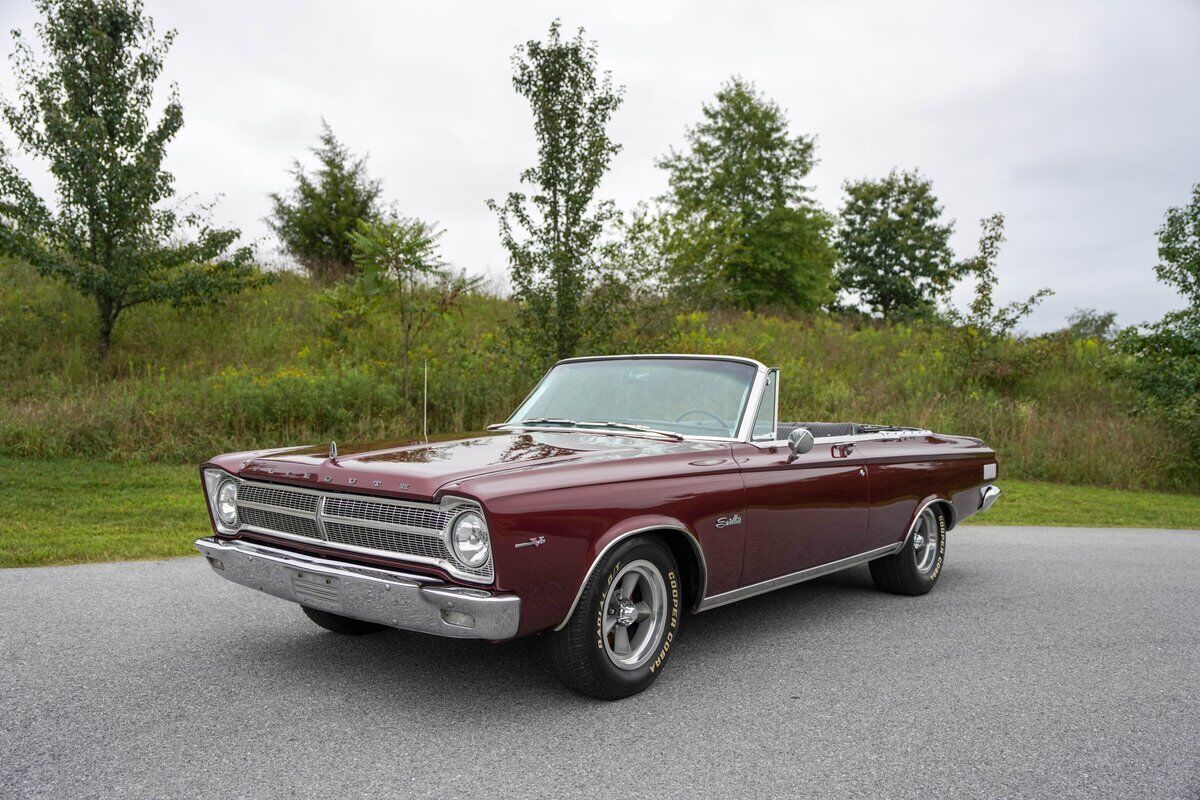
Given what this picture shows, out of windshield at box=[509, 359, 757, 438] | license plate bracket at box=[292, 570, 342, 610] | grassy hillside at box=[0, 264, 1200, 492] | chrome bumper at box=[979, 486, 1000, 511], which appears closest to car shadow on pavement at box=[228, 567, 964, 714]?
license plate bracket at box=[292, 570, 342, 610]

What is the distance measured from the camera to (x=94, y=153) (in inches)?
530

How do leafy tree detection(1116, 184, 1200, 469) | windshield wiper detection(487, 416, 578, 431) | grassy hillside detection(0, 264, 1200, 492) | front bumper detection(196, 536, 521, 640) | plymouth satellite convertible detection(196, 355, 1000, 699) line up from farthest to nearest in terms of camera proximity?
leafy tree detection(1116, 184, 1200, 469), grassy hillside detection(0, 264, 1200, 492), windshield wiper detection(487, 416, 578, 431), plymouth satellite convertible detection(196, 355, 1000, 699), front bumper detection(196, 536, 521, 640)

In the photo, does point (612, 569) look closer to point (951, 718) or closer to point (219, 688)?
point (951, 718)

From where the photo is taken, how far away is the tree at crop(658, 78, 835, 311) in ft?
103

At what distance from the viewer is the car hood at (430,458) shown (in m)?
3.63

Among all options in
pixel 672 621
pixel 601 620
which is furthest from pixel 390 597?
pixel 672 621

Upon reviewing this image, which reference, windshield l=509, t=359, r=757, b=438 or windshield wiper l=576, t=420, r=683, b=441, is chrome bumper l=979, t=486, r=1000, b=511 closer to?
windshield l=509, t=359, r=757, b=438

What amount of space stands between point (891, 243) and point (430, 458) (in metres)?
42.8

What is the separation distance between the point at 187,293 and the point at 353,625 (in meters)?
12.9

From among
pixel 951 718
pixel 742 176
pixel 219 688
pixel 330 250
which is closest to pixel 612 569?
pixel 951 718

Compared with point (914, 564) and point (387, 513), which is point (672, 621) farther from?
point (914, 564)

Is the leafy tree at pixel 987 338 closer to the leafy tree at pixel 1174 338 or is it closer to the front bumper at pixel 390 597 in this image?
the leafy tree at pixel 1174 338

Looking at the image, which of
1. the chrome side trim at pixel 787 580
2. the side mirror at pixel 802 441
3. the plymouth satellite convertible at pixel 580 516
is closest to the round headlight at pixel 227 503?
the plymouth satellite convertible at pixel 580 516

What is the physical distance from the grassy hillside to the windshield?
6.16m
